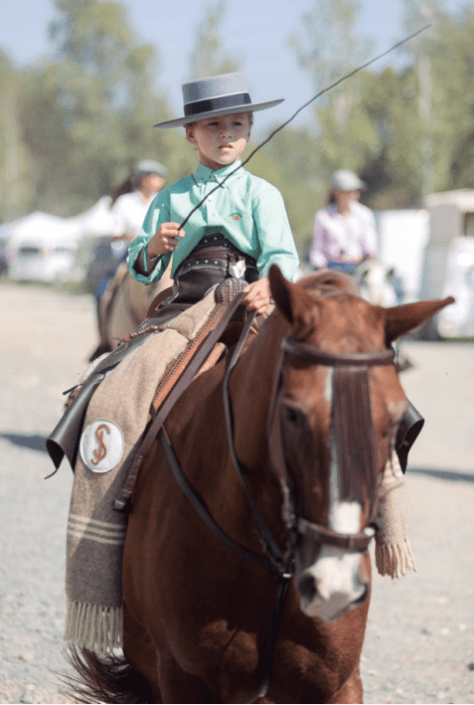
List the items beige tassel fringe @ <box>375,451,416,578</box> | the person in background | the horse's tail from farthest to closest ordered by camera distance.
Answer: the person in background < the horse's tail < beige tassel fringe @ <box>375,451,416,578</box>

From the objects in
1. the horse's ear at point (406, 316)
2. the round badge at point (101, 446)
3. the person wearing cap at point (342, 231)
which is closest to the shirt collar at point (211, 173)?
the round badge at point (101, 446)

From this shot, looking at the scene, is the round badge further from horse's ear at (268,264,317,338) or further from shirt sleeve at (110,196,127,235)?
shirt sleeve at (110,196,127,235)

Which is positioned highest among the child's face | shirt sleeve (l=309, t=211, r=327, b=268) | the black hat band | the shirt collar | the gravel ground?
the black hat band

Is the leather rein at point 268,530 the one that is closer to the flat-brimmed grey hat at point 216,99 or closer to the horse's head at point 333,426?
the horse's head at point 333,426

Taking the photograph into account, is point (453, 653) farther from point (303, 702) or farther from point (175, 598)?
point (175, 598)

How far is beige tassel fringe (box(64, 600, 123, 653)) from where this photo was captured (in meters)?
2.95

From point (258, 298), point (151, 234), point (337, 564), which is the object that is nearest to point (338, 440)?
point (337, 564)

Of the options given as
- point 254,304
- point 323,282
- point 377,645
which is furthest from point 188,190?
point 377,645

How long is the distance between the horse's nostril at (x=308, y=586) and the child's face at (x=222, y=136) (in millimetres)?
1732

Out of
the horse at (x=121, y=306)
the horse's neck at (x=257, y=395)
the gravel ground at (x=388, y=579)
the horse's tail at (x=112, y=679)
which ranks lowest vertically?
the gravel ground at (x=388, y=579)

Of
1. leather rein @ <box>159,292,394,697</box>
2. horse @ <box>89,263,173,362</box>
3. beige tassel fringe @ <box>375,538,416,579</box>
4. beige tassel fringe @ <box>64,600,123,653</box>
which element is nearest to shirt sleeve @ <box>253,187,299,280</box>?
leather rein @ <box>159,292,394,697</box>

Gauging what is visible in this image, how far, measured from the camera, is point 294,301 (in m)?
1.95

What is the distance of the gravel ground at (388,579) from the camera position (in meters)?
4.20

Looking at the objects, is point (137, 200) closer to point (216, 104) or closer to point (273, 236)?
point (216, 104)
